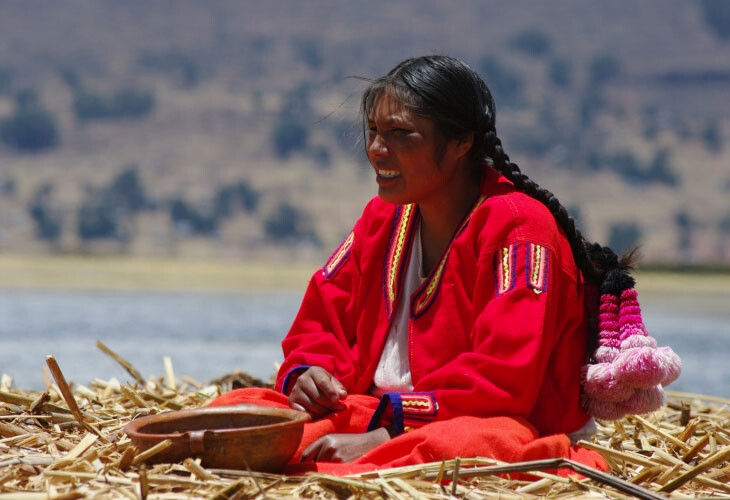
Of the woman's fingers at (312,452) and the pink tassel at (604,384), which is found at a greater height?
the pink tassel at (604,384)

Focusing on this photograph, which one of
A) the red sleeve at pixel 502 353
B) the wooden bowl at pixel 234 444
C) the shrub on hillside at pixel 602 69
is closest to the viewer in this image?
the wooden bowl at pixel 234 444

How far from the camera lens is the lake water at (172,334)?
1176 centimetres

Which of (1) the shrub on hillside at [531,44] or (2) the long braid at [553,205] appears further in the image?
(1) the shrub on hillside at [531,44]

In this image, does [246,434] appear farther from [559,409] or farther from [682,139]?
[682,139]

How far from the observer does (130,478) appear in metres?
3.71

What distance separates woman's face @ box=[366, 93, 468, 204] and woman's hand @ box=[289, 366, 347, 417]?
65 cm

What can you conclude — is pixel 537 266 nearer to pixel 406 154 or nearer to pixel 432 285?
pixel 432 285

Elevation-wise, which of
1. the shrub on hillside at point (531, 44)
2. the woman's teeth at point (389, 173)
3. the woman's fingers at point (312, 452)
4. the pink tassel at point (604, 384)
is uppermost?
the shrub on hillside at point (531, 44)

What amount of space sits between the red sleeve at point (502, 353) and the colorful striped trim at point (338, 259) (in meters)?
0.73

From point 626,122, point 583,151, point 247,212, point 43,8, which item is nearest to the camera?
point 247,212

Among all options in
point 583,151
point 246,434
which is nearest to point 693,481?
point 246,434

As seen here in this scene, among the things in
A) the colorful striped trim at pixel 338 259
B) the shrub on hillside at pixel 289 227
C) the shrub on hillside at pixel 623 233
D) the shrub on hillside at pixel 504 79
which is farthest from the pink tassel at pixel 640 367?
the shrub on hillside at pixel 504 79

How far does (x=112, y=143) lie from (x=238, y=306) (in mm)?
48026

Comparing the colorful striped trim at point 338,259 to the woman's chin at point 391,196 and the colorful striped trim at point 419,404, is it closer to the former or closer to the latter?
the woman's chin at point 391,196
